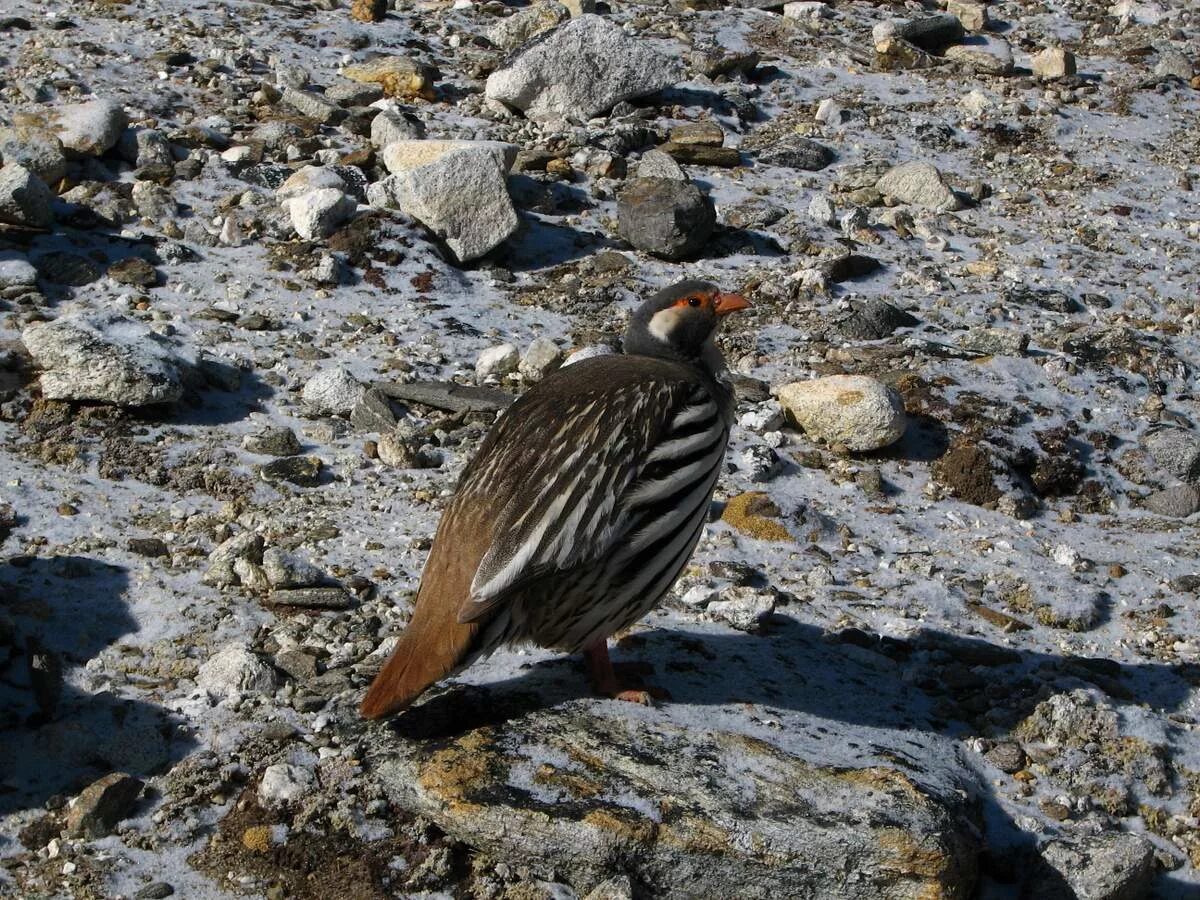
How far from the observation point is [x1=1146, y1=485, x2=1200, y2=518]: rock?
6809 millimetres

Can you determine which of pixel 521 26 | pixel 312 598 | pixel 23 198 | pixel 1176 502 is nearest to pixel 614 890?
pixel 312 598

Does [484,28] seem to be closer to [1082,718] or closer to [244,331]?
[244,331]

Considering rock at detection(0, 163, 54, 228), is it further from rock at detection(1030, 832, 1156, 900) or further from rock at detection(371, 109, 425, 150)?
rock at detection(1030, 832, 1156, 900)

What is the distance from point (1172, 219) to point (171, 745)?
7.82m

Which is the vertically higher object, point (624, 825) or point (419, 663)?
point (419, 663)

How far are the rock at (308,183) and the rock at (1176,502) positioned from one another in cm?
505

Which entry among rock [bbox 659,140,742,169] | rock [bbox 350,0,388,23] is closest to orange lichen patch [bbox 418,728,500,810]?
rock [bbox 659,140,742,169]

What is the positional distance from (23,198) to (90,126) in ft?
3.30

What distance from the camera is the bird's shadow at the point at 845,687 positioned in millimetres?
4438

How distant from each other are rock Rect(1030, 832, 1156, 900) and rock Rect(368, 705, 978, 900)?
28 centimetres

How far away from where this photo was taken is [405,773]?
4059 mm

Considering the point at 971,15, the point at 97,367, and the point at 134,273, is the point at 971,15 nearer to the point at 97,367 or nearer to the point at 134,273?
the point at 134,273

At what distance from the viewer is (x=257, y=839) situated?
3982 mm

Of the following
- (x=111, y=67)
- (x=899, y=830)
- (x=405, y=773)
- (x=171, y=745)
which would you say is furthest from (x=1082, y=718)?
(x=111, y=67)
